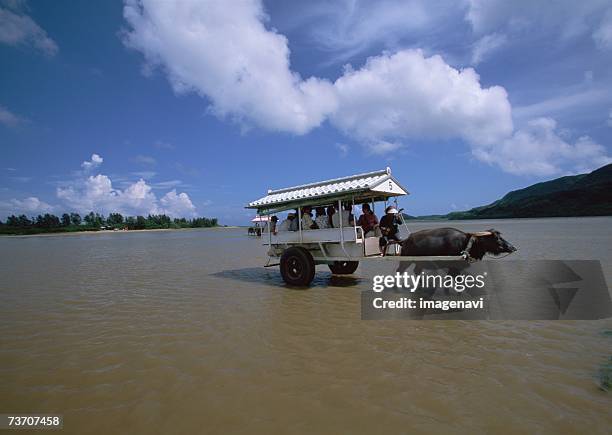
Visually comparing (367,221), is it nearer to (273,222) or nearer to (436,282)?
(436,282)

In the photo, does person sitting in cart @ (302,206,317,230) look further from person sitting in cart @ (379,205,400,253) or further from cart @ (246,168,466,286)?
person sitting in cart @ (379,205,400,253)

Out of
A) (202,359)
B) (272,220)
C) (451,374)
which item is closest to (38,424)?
(202,359)

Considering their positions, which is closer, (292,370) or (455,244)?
(292,370)

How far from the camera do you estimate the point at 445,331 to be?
561 cm

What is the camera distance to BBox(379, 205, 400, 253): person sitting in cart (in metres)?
8.96

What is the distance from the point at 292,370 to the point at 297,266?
5.54 m

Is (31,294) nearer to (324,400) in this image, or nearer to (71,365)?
(71,365)

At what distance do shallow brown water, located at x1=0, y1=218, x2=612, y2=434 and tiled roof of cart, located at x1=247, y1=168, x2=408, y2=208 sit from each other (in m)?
2.81

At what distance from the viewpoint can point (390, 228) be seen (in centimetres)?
898

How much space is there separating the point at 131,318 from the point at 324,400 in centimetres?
502

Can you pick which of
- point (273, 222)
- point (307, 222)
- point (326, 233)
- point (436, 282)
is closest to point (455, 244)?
point (436, 282)

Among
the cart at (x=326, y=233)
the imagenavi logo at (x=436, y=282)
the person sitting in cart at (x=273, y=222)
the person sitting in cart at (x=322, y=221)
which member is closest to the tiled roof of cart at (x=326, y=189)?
the cart at (x=326, y=233)

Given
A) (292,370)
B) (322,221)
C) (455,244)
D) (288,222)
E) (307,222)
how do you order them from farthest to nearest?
(288,222) → (307,222) → (322,221) → (455,244) → (292,370)

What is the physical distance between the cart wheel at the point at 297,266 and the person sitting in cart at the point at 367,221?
176cm
